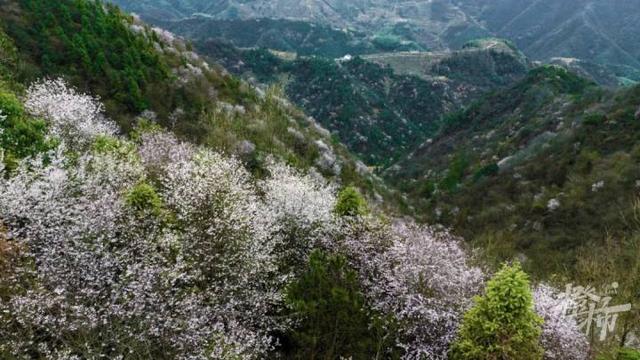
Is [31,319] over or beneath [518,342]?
beneath

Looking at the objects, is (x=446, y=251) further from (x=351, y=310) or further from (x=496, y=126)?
(x=496, y=126)

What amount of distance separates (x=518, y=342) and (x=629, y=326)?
6676mm

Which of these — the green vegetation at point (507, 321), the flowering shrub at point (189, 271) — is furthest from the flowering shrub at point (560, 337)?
the green vegetation at point (507, 321)

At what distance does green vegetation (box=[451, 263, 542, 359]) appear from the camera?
19031 millimetres

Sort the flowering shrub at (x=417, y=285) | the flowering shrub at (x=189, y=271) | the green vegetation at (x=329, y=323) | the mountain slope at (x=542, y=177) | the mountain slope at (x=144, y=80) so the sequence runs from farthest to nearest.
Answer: the mountain slope at (x=542, y=177) < the mountain slope at (x=144, y=80) < the flowering shrub at (x=417, y=285) < the green vegetation at (x=329, y=323) < the flowering shrub at (x=189, y=271)

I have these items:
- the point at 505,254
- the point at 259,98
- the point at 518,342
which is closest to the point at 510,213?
the point at 505,254

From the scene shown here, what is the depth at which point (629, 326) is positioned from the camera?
2198 centimetres

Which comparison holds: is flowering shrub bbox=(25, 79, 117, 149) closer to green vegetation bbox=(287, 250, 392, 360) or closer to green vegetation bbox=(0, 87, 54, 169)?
green vegetation bbox=(0, 87, 54, 169)

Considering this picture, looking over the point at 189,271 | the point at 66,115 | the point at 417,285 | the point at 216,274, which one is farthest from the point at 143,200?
the point at 66,115

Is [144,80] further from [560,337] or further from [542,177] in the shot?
[542,177]

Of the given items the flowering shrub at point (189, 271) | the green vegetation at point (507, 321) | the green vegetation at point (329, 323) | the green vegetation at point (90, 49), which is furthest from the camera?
the green vegetation at point (90, 49)

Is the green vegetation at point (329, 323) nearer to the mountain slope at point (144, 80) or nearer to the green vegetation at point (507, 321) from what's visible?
the green vegetation at point (507, 321)

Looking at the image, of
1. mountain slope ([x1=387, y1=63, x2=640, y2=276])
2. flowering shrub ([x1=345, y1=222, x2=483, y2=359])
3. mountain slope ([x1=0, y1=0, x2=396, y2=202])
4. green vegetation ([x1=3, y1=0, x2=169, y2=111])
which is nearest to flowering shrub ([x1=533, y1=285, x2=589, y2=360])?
flowering shrub ([x1=345, y1=222, x2=483, y2=359])

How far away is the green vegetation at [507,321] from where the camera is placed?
749 inches
